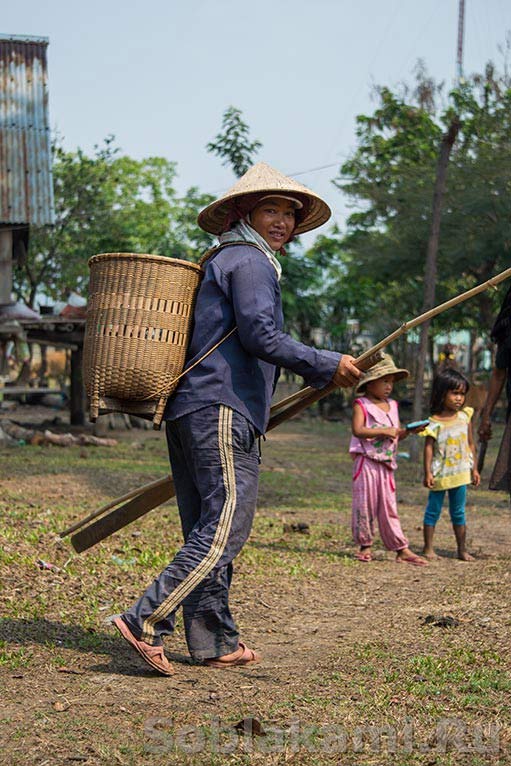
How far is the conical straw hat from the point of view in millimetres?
4453

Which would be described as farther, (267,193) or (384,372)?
(384,372)

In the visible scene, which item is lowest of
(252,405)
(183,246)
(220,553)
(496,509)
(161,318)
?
(496,509)

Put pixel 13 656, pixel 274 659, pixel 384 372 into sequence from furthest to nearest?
pixel 384 372
pixel 274 659
pixel 13 656

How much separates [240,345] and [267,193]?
2.19 feet

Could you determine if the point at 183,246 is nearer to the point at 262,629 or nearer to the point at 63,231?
the point at 63,231

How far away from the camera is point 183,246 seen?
31625 mm

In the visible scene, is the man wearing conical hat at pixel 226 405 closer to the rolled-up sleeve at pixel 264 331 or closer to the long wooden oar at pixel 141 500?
the rolled-up sleeve at pixel 264 331

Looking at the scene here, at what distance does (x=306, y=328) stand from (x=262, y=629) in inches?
997

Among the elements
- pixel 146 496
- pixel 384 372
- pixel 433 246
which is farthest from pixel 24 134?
pixel 146 496

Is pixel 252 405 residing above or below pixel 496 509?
above

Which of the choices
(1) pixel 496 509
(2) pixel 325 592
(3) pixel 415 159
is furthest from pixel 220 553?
(3) pixel 415 159

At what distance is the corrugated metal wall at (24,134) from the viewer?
17.6 meters

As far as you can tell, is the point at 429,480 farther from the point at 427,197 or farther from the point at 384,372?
the point at 427,197

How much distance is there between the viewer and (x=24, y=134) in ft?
60.4
